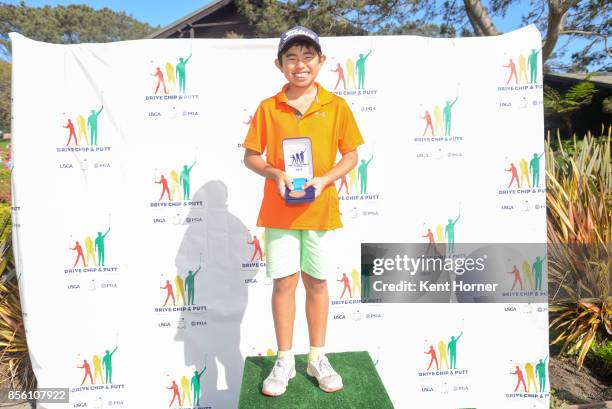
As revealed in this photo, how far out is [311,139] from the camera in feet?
7.27

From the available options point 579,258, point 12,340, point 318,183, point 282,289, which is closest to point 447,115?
point 318,183

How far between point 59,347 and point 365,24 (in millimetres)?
5965

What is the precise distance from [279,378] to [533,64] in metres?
2.74

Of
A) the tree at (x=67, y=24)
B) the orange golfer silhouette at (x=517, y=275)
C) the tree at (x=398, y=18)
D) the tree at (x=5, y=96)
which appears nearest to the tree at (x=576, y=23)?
the tree at (x=398, y=18)

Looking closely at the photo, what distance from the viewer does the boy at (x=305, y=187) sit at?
2203mm

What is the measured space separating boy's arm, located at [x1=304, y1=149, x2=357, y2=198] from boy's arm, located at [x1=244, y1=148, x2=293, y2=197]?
112 millimetres

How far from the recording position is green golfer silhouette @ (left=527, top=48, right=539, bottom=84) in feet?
9.91

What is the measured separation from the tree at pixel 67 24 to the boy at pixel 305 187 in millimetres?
25195

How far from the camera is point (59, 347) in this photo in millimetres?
3000

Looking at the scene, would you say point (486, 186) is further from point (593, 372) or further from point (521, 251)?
point (593, 372)

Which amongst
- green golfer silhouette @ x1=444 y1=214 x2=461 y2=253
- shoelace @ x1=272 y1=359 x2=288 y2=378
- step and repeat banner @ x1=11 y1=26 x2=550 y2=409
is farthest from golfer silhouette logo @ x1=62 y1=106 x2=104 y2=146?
green golfer silhouette @ x1=444 y1=214 x2=461 y2=253

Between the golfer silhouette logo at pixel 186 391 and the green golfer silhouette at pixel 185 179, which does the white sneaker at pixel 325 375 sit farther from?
the green golfer silhouette at pixel 185 179

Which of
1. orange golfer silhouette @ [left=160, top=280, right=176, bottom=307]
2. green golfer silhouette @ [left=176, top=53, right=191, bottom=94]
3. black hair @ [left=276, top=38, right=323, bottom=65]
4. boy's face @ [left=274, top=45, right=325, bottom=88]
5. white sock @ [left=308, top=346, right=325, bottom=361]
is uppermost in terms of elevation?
green golfer silhouette @ [left=176, top=53, right=191, bottom=94]

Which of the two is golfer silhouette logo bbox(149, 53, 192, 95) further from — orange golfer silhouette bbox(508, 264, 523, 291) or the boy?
orange golfer silhouette bbox(508, 264, 523, 291)
